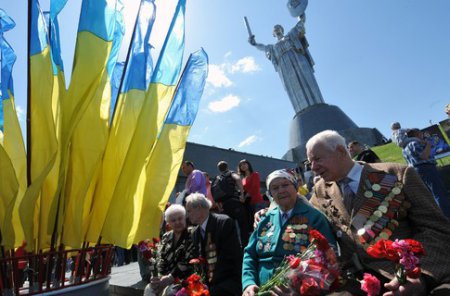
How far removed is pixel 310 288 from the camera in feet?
5.58

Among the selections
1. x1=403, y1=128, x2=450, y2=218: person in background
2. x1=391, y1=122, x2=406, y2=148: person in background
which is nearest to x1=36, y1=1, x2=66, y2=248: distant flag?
x1=403, y1=128, x2=450, y2=218: person in background

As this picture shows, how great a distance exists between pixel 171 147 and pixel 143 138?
0.40 metres

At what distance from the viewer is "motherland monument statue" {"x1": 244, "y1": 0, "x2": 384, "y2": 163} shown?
27984mm

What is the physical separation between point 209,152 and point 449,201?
45.3 ft

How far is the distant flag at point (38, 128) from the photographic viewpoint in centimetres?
197

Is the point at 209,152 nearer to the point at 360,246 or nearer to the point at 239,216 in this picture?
the point at 239,216

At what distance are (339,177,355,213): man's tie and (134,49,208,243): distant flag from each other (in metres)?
1.37

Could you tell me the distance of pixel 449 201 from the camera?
18.3 ft

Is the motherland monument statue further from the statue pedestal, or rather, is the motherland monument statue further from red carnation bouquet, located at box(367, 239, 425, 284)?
red carnation bouquet, located at box(367, 239, 425, 284)

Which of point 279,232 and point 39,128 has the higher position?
point 39,128

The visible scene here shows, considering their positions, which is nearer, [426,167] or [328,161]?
[328,161]

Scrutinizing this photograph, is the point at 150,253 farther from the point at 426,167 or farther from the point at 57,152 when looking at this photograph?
the point at 426,167

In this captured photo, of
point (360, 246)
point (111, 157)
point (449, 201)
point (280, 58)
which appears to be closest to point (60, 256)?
point (111, 157)

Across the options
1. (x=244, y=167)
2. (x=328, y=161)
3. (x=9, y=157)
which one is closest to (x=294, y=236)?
(x=328, y=161)
